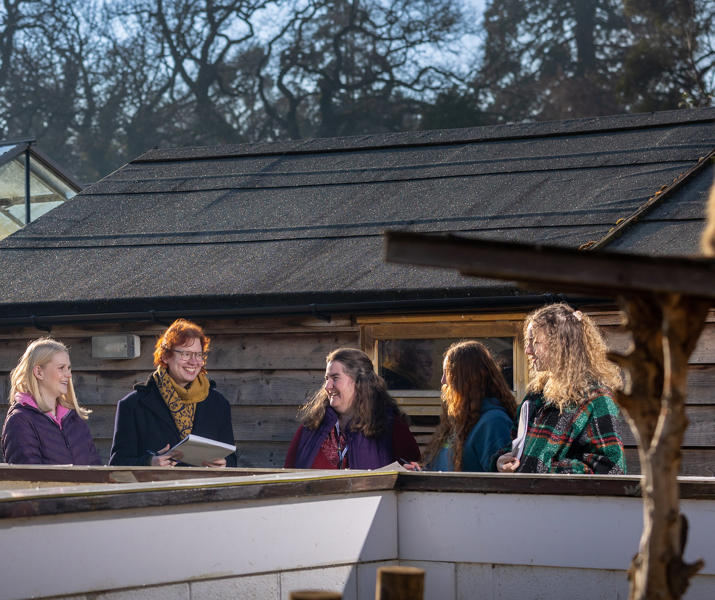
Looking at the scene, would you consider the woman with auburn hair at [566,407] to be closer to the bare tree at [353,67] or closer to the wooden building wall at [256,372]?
the wooden building wall at [256,372]

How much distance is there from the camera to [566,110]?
2316 cm

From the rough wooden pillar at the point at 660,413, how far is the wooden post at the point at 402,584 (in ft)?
1.39

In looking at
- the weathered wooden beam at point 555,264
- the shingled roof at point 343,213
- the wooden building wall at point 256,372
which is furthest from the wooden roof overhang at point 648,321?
the wooden building wall at point 256,372

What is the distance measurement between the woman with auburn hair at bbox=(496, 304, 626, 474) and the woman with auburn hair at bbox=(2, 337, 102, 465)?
2048 millimetres

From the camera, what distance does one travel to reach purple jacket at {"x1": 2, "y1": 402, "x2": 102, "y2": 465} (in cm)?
510

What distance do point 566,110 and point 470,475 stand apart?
65.8 ft

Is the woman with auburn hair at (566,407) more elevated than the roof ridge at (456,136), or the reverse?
the roof ridge at (456,136)

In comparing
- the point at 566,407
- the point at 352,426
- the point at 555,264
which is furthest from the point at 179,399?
the point at 555,264

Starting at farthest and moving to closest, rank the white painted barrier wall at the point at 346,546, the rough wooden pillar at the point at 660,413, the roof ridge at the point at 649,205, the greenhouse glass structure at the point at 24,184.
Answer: the greenhouse glass structure at the point at 24,184
the roof ridge at the point at 649,205
the white painted barrier wall at the point at 346,546
the rough wooden pillar at the point at 660,413

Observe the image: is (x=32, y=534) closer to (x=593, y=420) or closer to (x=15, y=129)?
(x=593, y=420)

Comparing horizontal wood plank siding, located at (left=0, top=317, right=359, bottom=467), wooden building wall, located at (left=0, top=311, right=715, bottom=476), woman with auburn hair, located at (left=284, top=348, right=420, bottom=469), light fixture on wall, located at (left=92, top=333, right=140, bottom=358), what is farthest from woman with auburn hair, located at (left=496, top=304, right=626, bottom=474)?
light fixture on wall, located at (left=92, top=333, right=140, bottom=358)

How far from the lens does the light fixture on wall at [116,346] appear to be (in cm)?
745

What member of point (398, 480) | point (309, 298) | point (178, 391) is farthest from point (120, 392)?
point (398, 480)

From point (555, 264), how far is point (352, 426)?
3110mm
